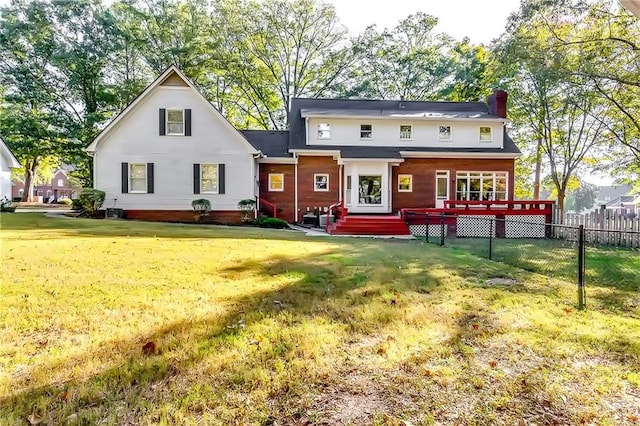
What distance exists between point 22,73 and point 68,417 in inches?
1248

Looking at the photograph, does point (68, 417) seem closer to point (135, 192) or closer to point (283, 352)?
point (283, 352)

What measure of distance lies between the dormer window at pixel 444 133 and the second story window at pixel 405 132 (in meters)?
1.73

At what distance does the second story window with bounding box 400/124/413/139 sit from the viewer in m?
21.6

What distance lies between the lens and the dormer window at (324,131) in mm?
21125

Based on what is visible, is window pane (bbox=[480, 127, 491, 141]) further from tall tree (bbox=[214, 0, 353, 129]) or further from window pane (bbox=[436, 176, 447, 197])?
tall tree (bbox=[214, 0, 353, 129])

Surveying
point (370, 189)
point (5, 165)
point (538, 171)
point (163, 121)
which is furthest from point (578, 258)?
point (5, 165)

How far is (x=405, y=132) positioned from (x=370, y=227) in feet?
27.3

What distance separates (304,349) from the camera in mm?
3244

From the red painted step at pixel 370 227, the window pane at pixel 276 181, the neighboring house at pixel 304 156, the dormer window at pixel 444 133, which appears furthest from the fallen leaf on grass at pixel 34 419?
the dormer window at pixel 444 133

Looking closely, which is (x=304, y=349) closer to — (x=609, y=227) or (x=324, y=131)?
(x=609, y=227)

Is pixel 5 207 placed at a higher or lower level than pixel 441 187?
lower

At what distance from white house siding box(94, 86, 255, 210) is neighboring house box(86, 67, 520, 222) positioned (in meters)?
0.05

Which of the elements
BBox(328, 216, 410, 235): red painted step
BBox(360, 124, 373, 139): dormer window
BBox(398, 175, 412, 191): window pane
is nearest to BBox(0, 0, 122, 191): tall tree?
BBox(360, 124, 373, 139): dormer window

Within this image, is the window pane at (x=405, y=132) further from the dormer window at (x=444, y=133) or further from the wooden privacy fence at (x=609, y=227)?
the wooden privacy fence at (x=609, y=227)
